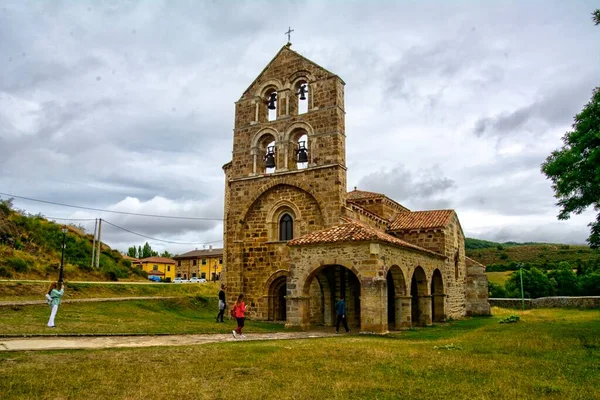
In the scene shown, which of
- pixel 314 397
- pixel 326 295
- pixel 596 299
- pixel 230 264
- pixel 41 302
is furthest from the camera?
pixel 596 299

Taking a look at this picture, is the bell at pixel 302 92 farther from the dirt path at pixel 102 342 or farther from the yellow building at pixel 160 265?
the yellow building at pixel 160 265

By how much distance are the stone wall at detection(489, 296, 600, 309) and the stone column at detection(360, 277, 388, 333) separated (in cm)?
2506

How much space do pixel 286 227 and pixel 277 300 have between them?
3.69 metres

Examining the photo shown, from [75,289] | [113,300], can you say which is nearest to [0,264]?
[75,289]

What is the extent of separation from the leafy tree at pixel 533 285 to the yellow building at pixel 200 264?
43237mm

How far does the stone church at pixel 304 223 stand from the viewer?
19.5m

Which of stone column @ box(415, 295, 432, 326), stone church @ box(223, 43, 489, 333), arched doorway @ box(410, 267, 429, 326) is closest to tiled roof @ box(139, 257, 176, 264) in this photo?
stone church @ box(223, 43, 489, 333)

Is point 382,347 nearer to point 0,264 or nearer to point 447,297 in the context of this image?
point 447,297

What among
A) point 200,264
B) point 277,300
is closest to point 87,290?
point 277,300

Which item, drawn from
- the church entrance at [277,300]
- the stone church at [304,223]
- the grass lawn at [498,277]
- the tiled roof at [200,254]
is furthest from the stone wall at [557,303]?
the tiled roof at [200,254]

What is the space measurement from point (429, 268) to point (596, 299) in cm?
2015

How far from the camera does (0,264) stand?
2817 cm

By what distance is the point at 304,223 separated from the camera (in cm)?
2267

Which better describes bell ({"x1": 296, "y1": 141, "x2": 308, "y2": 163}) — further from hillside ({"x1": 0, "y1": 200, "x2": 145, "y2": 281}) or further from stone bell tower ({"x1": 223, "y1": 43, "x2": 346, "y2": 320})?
hillside ({"x1": 0, "y1": 200, "x2": 145, "y2": 281})
